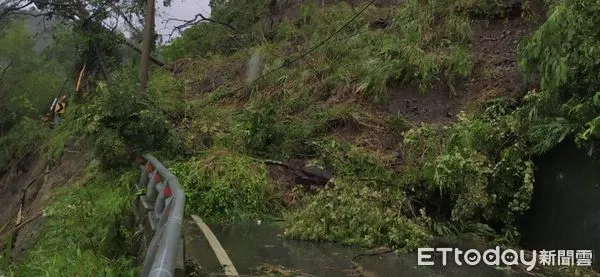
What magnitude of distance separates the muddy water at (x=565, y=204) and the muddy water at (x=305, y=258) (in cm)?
147

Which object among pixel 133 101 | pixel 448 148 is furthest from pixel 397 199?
pixel 133 101

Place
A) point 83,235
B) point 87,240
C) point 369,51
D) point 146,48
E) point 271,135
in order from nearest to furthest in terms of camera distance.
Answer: point 87,240, point 83,235, point 271,135, point 369,51, point 146,48

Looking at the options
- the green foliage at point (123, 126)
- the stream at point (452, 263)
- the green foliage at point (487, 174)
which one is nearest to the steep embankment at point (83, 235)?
the green foliage at point (123, 126)

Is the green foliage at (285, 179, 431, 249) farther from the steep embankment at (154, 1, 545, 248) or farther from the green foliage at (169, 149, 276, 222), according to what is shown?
the green foliage at (169, 149, 276, 222)

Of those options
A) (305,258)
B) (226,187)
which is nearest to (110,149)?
(226,187)

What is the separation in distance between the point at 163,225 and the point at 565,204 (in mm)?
6197

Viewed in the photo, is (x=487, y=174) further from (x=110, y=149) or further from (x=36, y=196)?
(x=36, y=196)

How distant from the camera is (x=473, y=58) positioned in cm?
1278

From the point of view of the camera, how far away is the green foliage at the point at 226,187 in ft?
32.3

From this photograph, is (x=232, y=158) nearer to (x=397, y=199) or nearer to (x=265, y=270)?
(x=397, y=199)

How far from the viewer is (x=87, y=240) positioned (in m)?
7.59

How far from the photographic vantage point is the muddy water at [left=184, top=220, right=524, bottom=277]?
6.72 meters

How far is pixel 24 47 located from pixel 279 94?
102 feet

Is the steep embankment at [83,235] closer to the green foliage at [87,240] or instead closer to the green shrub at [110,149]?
the green foliage at [87,240]
